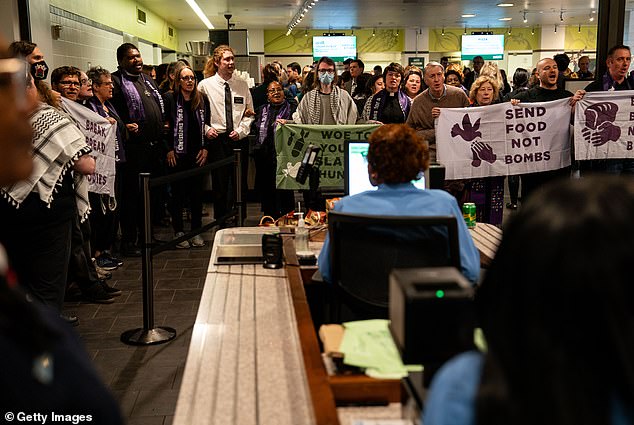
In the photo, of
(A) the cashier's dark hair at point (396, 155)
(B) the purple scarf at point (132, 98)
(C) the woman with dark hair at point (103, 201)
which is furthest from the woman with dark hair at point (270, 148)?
(A) the cashier's dark hair at point (396, 155)

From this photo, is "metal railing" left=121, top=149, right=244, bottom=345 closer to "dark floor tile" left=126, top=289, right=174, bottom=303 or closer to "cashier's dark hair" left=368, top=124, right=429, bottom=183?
"dark floor tile" left=126, top=289, right=174, bottom=303

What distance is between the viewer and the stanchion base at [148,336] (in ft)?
13.3

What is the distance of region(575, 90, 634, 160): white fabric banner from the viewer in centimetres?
575

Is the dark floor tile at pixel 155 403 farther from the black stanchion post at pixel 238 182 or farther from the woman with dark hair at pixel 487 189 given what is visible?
the woman with dark hair at pixel 487 189

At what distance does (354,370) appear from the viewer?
161 centimetres

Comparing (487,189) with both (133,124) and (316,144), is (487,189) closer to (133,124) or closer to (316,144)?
(316,144)

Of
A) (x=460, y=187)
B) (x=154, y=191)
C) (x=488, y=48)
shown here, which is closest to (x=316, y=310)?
(x=460, y=187)

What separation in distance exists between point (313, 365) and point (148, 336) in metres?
2.67

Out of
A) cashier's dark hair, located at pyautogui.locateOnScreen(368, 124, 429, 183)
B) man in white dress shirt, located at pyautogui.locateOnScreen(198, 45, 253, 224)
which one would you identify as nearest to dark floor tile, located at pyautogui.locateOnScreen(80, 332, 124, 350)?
cashier's dark hair, located at pyautogui.locateOnScreen(368, 124, 429, 183)

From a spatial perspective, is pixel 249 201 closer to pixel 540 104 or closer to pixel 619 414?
pixel 540 104

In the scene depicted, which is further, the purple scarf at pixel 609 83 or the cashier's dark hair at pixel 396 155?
the purple scarf at pixel 609 83

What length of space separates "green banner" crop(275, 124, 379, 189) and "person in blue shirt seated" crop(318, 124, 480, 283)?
9.06 feet

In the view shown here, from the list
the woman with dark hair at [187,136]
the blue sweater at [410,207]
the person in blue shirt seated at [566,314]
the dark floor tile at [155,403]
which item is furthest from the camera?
the woman with dark hair at [187,136]

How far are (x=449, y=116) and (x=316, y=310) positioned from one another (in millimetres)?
3180
